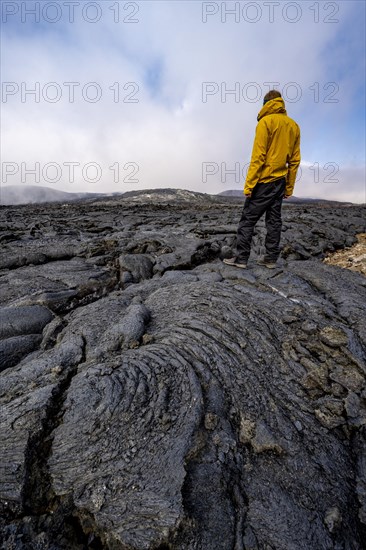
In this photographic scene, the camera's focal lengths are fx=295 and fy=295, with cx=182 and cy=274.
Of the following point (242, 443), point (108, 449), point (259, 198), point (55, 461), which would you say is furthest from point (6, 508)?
point (259, 198)

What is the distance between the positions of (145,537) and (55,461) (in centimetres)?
119

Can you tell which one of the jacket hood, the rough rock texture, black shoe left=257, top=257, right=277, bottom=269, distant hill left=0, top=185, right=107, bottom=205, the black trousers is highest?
distant hill left=0, top=185, right=107, bottom=205

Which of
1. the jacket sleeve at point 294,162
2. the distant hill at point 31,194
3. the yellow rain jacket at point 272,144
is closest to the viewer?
the yellow rain jacket at point 272,144

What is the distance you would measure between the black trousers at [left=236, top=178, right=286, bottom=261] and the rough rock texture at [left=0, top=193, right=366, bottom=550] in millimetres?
1647

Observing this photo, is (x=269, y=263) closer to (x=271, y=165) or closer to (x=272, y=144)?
(x=271, y=165)

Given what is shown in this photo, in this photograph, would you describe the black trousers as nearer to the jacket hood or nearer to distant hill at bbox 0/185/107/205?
the jacket hood

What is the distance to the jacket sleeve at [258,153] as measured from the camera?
22.2 feet

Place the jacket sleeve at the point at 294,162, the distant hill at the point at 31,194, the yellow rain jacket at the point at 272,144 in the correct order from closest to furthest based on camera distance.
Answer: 1. the yellow rain jacket at the point at 272,144
2. the jacket sleeve at the point at 294,162
3. the distant hill at the point at 31,194

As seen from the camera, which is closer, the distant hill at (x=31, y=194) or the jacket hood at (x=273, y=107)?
the jacket hood at (x=273, y=107)

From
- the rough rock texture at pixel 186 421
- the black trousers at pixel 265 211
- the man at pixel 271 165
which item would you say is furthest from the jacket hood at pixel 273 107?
the rough rock texture at pixel 186 421

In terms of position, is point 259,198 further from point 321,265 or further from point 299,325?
point 299,325

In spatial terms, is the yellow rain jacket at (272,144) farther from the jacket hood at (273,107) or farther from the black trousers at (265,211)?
the black trousers at (265,211)

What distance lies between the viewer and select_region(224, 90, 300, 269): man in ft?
22.3

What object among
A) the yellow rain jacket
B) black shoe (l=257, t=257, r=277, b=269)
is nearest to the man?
the yellow rain jacket
